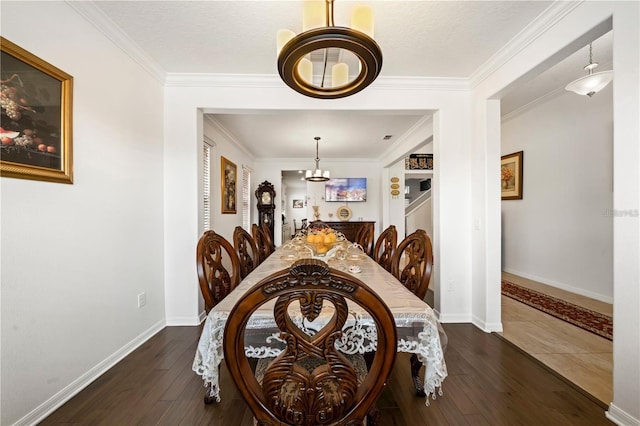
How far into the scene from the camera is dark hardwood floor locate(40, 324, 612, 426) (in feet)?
4.65

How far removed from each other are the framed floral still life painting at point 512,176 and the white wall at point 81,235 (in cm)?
537

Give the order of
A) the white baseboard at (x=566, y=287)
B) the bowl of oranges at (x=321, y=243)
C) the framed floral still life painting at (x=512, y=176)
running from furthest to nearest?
the framed floral still life painting at (x=512, y=176)
the white baseboard at (x=566, y=287)
the bowl of oranges at (x=321, y=243)

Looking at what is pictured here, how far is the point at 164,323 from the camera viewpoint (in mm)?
2631

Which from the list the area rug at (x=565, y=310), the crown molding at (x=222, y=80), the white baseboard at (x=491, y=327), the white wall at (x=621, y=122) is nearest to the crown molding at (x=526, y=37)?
the white wall at (x=621, y=122)

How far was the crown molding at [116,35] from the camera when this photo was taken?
173cm

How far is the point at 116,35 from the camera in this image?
1.99 m

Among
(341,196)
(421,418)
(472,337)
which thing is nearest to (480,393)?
(421,418)

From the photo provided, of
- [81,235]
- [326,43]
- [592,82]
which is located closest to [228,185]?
[81,235]

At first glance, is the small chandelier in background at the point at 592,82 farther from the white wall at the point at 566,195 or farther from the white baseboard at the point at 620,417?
the white baseboard at the point at 620,417

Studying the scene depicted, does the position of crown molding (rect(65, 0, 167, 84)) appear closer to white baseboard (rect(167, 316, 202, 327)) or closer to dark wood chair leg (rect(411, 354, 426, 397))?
white baseboard (rect(167, 316, 202, 327))

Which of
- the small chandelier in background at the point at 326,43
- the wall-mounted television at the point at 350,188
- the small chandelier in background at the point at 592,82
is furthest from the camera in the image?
the wall-mounted television at the point at 350,188

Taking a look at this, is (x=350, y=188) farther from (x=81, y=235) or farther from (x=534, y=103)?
(x=81, y=235)

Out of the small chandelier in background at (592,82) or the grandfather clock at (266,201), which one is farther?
the grandfather clock at (266,201)

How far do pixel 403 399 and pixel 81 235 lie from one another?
235cm
